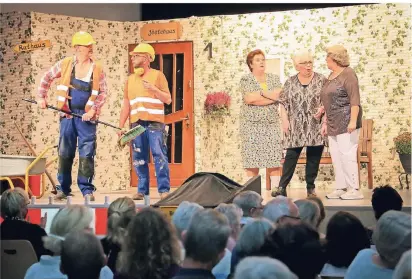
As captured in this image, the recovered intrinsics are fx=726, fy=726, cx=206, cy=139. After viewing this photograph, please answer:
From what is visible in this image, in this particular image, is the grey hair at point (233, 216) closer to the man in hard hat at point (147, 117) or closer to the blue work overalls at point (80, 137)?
the man in hard hat at point (147, 117)

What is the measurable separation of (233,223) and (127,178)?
703cm

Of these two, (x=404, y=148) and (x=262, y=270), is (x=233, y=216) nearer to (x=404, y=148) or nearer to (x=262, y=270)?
(x=262, y=270)

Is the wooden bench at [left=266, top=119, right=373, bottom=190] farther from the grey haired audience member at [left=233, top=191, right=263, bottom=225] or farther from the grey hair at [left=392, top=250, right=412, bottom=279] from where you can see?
the grey hair at [left=392, top=250, right=412, bottom=279]

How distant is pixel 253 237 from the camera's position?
319 centimetres

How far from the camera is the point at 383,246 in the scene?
9.88 feet

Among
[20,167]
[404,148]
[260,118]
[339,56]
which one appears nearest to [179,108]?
[260,118]

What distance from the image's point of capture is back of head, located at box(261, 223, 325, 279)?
2900mm

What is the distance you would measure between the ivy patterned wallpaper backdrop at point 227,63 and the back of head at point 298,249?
707 centimetres

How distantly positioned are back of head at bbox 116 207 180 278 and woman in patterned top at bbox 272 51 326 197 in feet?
14.5

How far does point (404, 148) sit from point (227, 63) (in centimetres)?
279

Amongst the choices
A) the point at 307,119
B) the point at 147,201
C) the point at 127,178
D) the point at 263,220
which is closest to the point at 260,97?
the point at 307,119

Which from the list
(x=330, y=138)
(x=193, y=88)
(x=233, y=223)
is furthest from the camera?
(x=193, y=88)

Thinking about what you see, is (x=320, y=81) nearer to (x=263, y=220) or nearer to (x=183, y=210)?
(x=183, y=210)

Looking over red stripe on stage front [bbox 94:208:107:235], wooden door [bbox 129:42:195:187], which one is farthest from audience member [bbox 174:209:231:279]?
wooden door [bbox 129:42:195:187]
